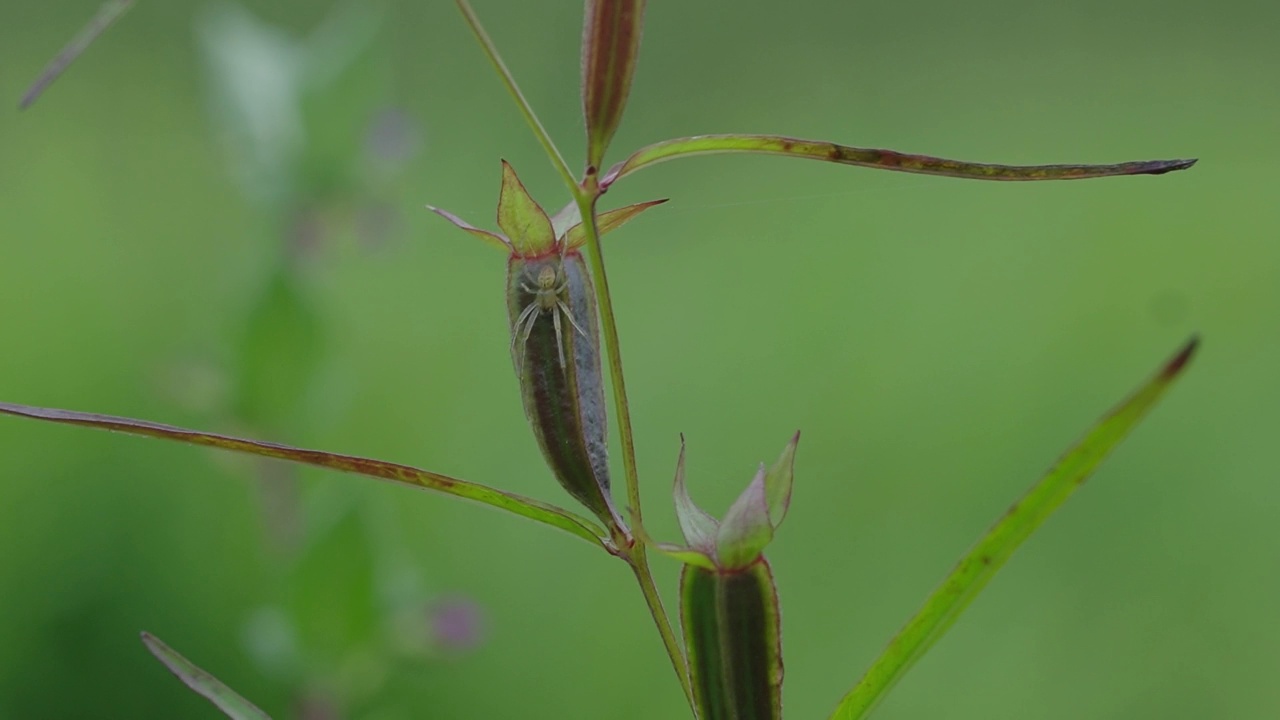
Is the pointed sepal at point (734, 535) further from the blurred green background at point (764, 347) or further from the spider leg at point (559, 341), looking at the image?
the blurred green background at point (764, 347)

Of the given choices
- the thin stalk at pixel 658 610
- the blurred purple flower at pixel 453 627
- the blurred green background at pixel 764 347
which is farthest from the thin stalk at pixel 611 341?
the blurred green background at pixel 764 347

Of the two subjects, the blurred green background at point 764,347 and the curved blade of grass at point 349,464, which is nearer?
the curved blade of grass at point 349,464

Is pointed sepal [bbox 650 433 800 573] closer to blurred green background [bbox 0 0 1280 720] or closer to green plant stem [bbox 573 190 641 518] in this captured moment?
green plant stem [bbox 573 190 641 518]

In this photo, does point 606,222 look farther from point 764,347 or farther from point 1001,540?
point 764,347

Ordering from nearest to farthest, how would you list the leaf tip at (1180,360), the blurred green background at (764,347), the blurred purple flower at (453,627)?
the leaf tip at (1180,360), the blurred purple flower at (453,627), the blurred green background at (764,347)

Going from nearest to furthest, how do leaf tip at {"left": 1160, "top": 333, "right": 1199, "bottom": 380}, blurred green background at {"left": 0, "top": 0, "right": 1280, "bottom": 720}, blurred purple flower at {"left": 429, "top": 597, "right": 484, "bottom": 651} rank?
leaf tip at {"left": 1160, "top": 333, "right": 1199, "bottom": 380}
blurred purple flower at {"left": 429, "top": 597, "right": 484, "bottom": 651}
blurred green background at {"left": 0, "top": 0, "right": 1280, "bottom": 720}

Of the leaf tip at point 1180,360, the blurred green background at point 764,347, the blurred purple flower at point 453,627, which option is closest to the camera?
the leaf tip at point 1180,360

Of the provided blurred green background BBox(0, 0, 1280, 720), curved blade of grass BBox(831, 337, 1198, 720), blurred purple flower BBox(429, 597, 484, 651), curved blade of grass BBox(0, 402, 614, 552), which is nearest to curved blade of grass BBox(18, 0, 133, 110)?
curved blade of grass BBox(0, 402, 614, 552)
